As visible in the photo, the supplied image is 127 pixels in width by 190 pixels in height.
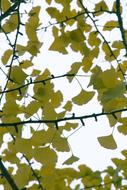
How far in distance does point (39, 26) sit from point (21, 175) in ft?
2.06

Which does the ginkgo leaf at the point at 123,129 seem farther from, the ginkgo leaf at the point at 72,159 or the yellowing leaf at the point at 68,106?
the yellowing leaf at the point at 68,106

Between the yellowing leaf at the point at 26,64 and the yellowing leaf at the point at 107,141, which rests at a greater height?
the yellowing leaf at the point at 26,64

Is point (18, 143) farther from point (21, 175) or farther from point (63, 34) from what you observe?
point (63, 34)

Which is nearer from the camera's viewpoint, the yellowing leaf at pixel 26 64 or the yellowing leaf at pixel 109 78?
the yellowing leaf at pixel 109 78

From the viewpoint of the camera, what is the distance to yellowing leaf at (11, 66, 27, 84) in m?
1.38

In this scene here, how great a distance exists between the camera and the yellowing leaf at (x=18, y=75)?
54.3 inches

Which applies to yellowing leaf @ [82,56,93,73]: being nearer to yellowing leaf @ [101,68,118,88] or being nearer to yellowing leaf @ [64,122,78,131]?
yellowing leaf @ [64,122,78,131]

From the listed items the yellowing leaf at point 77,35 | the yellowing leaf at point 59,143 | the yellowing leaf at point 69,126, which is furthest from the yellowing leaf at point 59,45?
the yellowing leaf at point 59,143

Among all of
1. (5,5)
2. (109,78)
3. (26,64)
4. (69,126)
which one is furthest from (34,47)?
(109,78)

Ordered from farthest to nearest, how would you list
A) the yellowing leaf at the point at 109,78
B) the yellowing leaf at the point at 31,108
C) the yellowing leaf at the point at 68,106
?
the yellowing leaf at the point at 68,106, the yellowing leaf at the point at 31,108, the yellowing leaf at the point at 109,78

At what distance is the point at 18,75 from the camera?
54.4 inches

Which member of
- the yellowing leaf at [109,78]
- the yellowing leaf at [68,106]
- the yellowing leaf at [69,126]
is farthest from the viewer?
the yellowing leaf at [68,106]

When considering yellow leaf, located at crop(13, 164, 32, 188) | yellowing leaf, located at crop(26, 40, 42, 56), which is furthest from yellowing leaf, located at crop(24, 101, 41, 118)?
yellowing leaf, located at crop(26, 40, 42, 56)

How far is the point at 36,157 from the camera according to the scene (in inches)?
44.8
